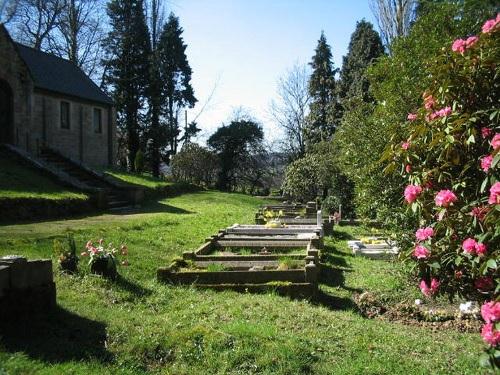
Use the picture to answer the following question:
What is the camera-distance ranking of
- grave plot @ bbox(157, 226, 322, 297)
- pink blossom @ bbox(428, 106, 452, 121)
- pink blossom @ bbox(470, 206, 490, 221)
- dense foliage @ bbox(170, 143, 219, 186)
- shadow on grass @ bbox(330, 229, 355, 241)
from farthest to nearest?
dense foliage @ bbox(170, 143, 219, 186) → shadow on grass @ bbox(330, 229, 355, 241) → grave plot @ bbox(157, 226, 322, 297) → pink blossom @ bbox(428, 106, 452, 121) → pink blossom @ bbox(470, 206, 490, 221)

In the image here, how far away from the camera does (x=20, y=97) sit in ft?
71.2

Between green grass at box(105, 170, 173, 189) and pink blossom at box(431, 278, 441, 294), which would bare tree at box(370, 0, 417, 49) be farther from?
pink blossom at box(431, 278, 441, 294)

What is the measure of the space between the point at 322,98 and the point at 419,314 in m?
35.3

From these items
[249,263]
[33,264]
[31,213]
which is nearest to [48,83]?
[31,213]

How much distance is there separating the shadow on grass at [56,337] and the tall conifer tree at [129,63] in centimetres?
3268

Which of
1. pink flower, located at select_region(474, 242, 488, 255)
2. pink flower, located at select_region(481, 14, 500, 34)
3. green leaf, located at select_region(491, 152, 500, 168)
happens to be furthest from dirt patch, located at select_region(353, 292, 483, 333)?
green leaf, located at select_region(491, 152, 500, 168)

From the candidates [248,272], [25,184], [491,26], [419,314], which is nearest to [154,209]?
[25,184]

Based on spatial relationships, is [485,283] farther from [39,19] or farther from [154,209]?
[39,19]

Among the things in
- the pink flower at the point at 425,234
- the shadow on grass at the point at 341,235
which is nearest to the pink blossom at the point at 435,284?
the pink flower at the point at 425,234

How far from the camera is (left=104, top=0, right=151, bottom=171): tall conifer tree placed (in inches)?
1513

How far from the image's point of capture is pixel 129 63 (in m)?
38.6

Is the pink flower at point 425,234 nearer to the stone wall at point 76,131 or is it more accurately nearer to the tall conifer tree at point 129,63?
the stone wall at point 76,131

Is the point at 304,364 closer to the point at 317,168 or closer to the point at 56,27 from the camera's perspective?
the point at 317,168

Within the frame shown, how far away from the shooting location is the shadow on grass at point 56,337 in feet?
16.4
